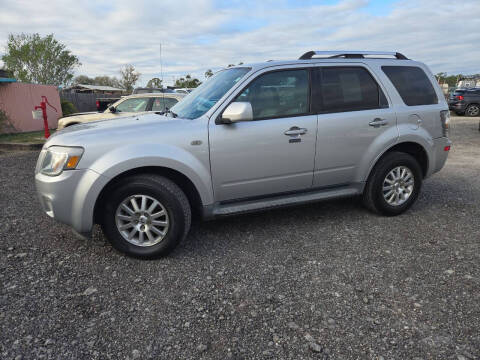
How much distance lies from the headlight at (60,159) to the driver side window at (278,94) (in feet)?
5.20

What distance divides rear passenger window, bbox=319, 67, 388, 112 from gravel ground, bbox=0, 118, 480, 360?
4.54 ft

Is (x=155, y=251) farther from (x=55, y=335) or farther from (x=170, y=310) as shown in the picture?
(x=55, y=335)

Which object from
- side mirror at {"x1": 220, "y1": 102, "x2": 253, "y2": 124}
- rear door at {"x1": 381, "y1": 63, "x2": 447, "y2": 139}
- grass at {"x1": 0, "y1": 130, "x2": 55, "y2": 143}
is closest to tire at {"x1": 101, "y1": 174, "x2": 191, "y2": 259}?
side mirror at {"x1": 220, "y1": 102, "x2": 253, "y2": 124}

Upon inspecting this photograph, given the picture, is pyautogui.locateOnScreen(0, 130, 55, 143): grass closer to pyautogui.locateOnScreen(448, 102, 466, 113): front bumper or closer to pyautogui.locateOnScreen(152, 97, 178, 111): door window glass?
pyautogui.locateOnScreen(152, 97, 178, 111): door window glass

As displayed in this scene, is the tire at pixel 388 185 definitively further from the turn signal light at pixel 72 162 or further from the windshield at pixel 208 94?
the turn signal light at pixel 72 162

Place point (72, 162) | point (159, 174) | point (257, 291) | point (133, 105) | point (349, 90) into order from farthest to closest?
point (133, 105), point (349, 90), point (159, 174), point (72, 162), point (257, 291)

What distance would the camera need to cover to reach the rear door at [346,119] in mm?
3686

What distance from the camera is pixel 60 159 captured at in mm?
2965

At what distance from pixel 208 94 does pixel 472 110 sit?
60.3 feet

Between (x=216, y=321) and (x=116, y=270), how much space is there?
1.18 meters

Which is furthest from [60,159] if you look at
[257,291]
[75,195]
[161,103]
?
[161,103]

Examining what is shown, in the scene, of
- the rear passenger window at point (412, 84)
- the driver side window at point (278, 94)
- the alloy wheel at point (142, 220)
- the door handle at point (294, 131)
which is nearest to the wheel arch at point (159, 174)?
the alloy wheel at point (142, 220)

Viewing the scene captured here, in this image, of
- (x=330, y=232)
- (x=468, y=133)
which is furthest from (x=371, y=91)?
(x=468, y=133)

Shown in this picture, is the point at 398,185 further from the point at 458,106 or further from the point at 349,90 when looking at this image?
the point at 458,106
